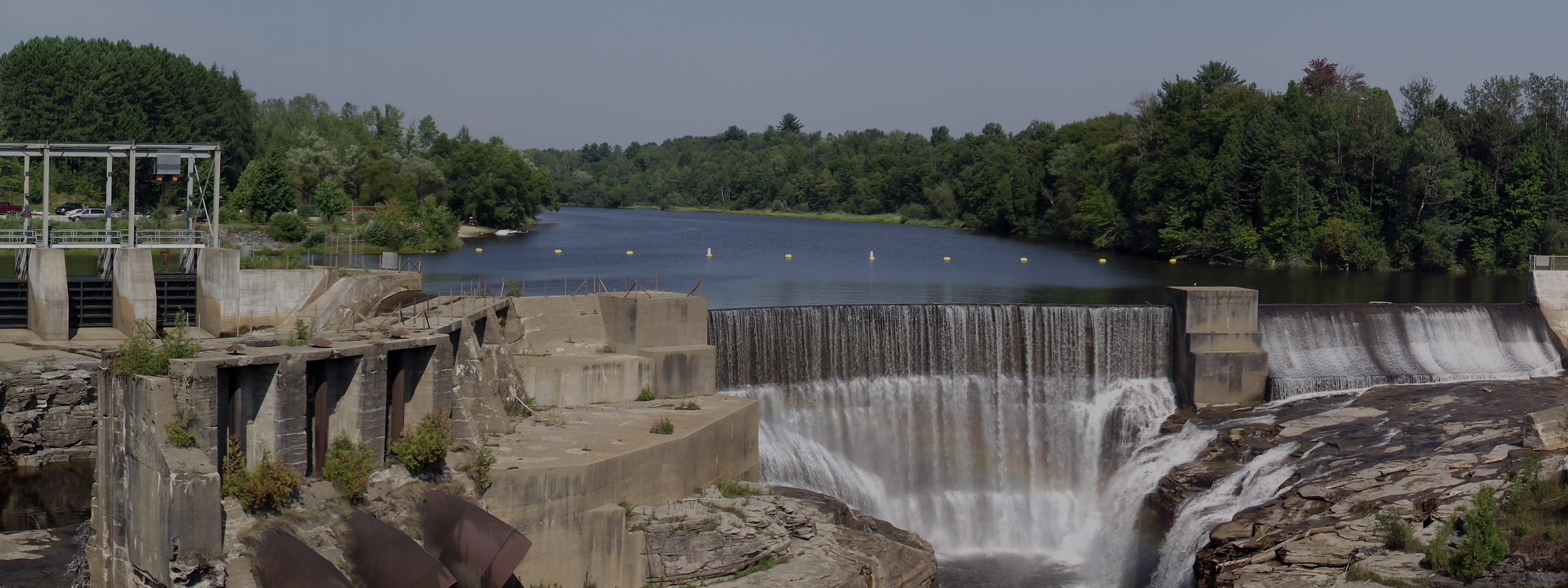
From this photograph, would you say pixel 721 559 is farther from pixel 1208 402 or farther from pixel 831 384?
pixel 1208 402

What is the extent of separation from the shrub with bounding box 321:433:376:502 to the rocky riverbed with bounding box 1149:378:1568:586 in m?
15.5

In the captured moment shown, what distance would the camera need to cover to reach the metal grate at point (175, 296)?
1512 inches

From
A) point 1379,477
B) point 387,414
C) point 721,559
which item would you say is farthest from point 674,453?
point 1379,477

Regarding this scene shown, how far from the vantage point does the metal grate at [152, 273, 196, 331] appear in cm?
3841

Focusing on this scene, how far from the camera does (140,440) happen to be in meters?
20.5

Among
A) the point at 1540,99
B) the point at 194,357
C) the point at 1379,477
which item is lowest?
the point at 1379,477

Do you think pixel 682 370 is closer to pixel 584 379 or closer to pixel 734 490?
pixel 584 379

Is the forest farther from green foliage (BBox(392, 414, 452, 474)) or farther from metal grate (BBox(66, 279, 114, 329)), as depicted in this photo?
green foliage (BBox(392, 414, 452, 474))

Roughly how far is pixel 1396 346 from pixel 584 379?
22735 millimetres

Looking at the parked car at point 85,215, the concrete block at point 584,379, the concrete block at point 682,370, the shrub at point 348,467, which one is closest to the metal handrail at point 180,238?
the concrete block at point 584,379

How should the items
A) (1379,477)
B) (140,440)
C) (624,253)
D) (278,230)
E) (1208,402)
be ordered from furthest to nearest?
(624,253) → (278,230) → (1208,402) → (1379,477) → (140,440)

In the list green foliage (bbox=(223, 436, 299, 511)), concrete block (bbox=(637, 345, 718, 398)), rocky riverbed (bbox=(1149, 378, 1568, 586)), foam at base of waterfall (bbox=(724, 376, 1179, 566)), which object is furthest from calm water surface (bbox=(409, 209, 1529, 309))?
green foliage (bbox=(223, 436, 299, 511))

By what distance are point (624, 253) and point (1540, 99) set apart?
154 ft

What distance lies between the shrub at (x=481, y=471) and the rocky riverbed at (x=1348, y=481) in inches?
534
